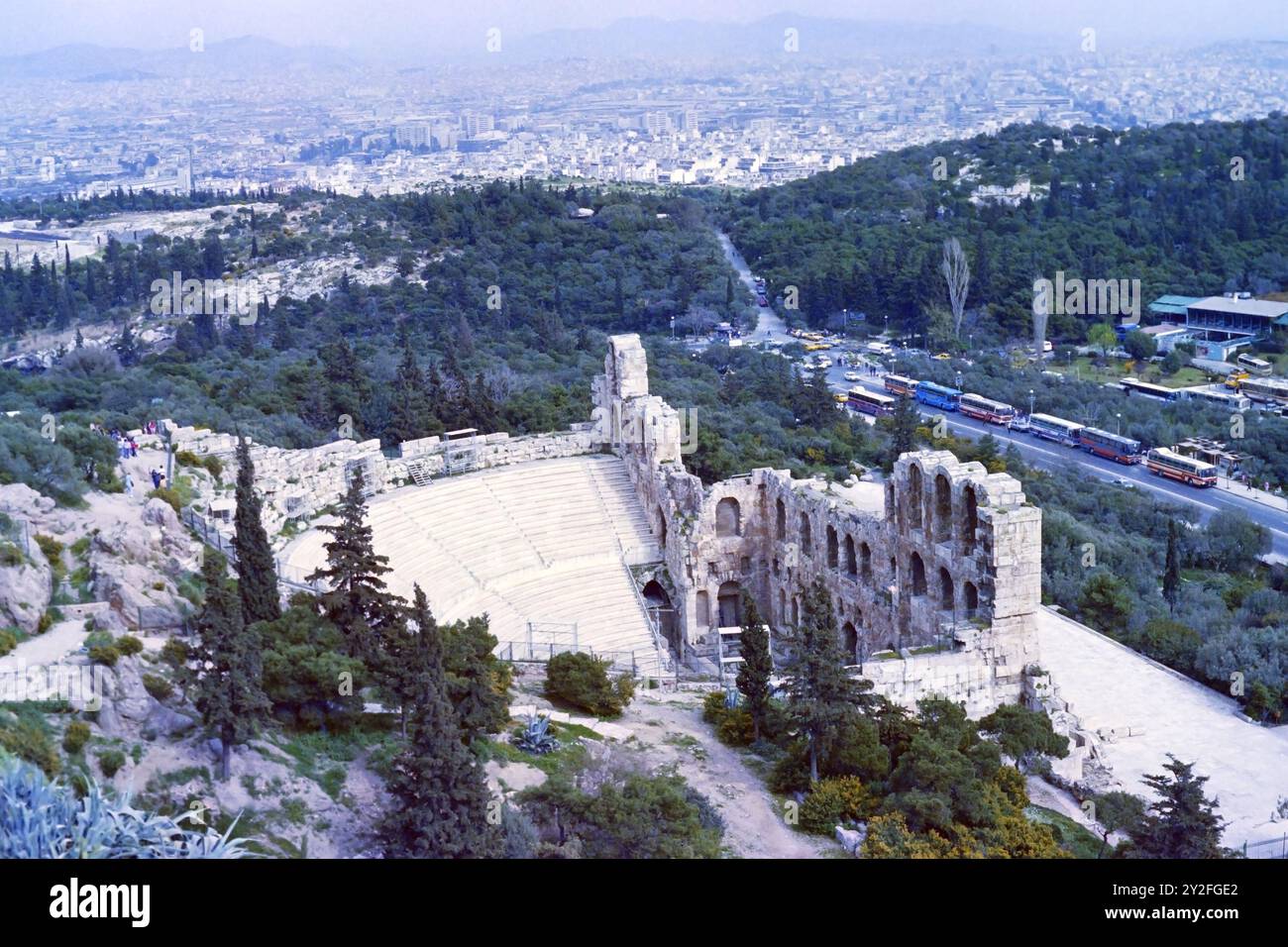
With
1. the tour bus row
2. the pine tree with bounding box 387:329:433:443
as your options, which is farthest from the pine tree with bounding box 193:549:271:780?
the tour bus row

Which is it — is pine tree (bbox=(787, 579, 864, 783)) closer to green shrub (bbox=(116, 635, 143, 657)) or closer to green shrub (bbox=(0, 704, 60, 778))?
green shrub (bbox=(116, 635, 143, 657))

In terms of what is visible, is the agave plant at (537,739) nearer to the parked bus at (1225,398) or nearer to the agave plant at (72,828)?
the agave plant at (72,828)

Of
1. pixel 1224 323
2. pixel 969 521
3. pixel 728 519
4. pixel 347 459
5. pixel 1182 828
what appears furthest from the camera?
pixel 1224 323

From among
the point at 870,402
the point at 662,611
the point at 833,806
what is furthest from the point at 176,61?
the point at 833,806

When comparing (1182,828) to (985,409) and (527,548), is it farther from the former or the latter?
(985,409)

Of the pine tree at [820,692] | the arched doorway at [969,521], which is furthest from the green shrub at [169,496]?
the arched doorway at [969,521]
